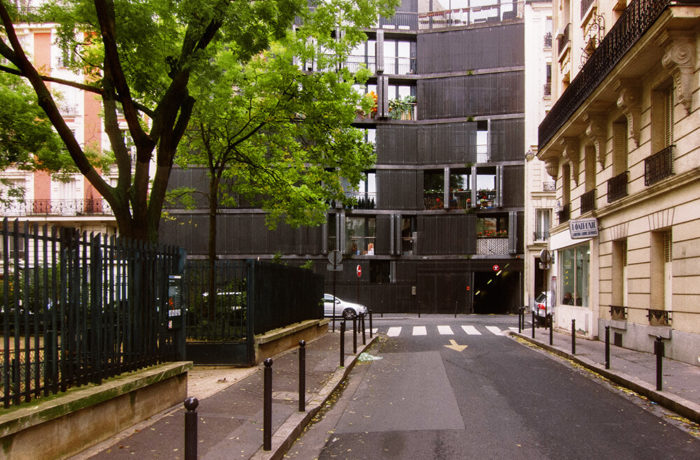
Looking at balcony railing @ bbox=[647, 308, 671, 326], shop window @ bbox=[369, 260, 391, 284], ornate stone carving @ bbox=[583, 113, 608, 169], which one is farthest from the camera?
shop window @ bbox=[369, 260, 391, 284]

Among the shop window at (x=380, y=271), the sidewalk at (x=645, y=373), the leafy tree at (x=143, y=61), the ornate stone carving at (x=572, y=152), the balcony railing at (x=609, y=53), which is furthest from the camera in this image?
the shop window at (x=380, y=271)

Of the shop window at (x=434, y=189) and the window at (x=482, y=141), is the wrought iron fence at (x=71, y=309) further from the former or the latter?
the window at (x=482, y=141)

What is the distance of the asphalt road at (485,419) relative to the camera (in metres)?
6.21

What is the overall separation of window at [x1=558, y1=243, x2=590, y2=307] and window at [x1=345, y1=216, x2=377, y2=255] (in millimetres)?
16055

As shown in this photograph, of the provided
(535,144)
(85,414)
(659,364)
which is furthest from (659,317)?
(535,144)

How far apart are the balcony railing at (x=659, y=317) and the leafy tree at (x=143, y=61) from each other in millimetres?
10895

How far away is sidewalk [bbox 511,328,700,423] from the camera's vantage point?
8.22 meters

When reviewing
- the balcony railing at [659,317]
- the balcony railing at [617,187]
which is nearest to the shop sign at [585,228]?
the balcony railing at [617,187]

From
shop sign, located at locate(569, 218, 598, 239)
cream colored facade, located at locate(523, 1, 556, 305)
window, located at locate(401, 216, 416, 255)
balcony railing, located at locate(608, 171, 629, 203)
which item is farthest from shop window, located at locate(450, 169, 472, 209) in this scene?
balcony railing, located at locate(608, 171, 629, 203)

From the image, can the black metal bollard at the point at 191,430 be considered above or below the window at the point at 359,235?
below

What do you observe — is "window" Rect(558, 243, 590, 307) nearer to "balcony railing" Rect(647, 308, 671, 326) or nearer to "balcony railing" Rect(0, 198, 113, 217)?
"balcony railing" Rect(647, 308, 671, 326)

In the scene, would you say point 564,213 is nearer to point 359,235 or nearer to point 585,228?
point 585,228

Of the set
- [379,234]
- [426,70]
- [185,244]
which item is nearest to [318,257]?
[379,234]

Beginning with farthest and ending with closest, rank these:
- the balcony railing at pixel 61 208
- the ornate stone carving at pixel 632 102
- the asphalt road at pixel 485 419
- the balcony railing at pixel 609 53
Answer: the balcony railing at pixel 61 208, the ornate stone carving at pixel 632 102, the balcony railing at pixel 609 53, the asphalt road at pixel 485 419
